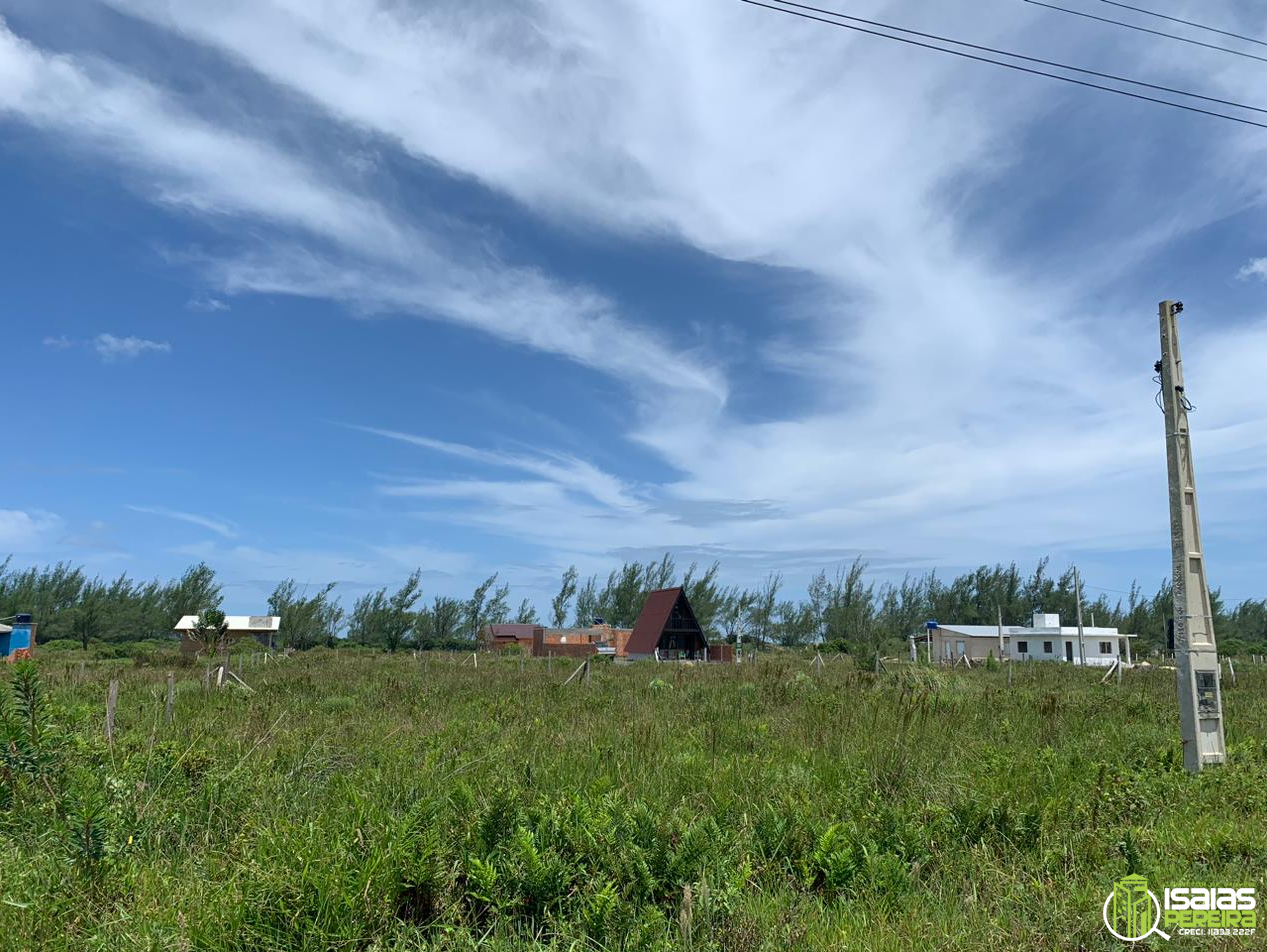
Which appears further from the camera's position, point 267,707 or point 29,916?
point 267,707

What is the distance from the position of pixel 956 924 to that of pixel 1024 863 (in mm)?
1306

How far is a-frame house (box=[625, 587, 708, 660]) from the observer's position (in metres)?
51.8

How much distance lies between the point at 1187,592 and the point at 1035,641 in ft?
193

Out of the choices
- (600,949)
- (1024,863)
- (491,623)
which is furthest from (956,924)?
(491,623)

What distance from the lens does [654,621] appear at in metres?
53.1

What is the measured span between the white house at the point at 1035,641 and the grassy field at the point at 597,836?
2137 inches

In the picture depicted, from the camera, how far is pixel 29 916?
150 inches

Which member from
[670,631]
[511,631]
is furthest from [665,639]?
[511,631]

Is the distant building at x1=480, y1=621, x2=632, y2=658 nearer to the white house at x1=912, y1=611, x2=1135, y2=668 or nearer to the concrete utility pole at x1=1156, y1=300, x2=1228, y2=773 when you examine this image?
the white house at x1=912, y1=611, x2=1135, y2=668

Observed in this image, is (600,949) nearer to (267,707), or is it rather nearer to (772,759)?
(772,759)

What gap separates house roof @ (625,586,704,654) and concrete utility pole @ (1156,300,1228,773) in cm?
4381

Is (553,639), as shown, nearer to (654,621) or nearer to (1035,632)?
(654,621)

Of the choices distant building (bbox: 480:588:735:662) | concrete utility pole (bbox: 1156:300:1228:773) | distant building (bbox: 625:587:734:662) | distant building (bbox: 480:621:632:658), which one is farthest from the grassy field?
distant building (bbox: 480:621:632:658)

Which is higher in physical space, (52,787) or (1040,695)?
(1040,695)
